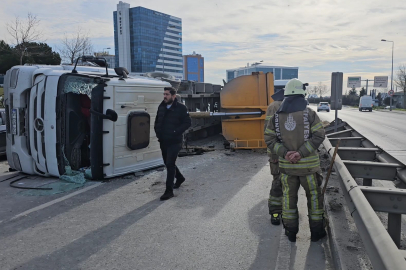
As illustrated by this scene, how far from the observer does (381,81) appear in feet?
216

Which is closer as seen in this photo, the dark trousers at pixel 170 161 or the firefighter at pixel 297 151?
the firefighter at pixel 297 151

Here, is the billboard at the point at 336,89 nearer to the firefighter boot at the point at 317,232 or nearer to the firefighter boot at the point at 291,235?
the firefighter boot at the point at 317,232

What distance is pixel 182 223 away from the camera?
468cm

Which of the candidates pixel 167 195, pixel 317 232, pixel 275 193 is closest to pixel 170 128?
pixel 167 195

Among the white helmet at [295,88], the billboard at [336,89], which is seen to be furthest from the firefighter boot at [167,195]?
the billboard at [336,89]

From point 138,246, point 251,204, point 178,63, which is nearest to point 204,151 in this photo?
point 251,204

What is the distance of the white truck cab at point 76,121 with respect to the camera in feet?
21.2

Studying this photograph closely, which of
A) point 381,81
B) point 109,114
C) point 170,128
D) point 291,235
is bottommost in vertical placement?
point 291,235

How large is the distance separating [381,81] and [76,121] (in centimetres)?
6871

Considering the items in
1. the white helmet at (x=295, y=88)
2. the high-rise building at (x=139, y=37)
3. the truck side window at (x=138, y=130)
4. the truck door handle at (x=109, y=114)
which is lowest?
the truck side window at (x=138, y=130)

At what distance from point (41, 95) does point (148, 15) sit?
10818 cm

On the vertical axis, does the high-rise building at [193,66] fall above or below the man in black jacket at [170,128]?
above

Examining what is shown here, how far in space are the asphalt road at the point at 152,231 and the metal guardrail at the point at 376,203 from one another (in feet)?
2.49

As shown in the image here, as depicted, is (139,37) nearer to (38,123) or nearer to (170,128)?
(38,123)
